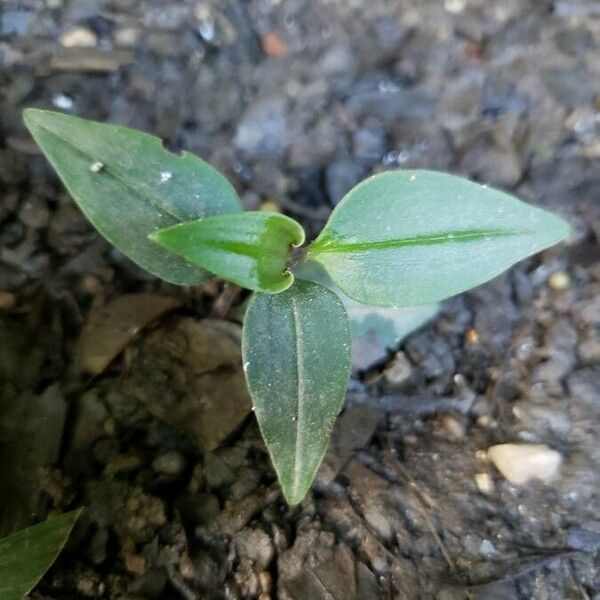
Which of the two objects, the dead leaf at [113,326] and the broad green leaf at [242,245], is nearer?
the broad green leaf at [242,245]

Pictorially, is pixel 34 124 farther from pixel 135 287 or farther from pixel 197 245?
pixel 135 287

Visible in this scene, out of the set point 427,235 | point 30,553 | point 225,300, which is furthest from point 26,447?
point 427,235

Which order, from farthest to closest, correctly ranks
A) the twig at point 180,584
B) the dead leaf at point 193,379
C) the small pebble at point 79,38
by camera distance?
the small pebble at point 79,38 < the dead leaf at point 193,379 < the twig at point 180,584

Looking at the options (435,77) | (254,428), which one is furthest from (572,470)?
(435,77)

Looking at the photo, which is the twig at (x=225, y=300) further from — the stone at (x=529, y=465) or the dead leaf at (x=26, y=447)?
the stone at (x=529, y=465)

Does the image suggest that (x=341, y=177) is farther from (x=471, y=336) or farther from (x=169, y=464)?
(x=169, y=464)

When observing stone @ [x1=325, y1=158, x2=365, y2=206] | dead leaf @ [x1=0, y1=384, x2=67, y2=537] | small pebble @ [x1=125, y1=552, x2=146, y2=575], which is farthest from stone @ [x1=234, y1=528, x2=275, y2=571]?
stone @ [x1=325, y1=158, x2=365, y2=206]

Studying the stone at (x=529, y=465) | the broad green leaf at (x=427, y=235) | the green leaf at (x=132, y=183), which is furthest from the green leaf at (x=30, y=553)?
the stone at (x=529, y=465)
